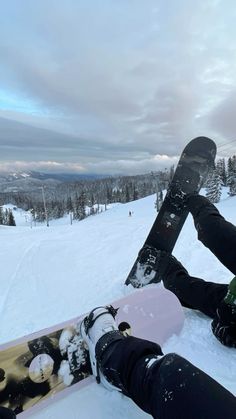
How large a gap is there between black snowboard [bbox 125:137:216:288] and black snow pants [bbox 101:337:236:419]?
2.58m

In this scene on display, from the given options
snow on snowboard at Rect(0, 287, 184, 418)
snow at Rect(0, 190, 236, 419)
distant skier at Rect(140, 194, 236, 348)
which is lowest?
snow at Rect(0, 190, 236, 419)

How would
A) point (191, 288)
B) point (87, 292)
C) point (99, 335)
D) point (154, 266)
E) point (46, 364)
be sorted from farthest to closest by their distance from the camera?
point (87, 292) → point (154, 266) → point (191, 288) → point (46, 364) → point (99, 335)

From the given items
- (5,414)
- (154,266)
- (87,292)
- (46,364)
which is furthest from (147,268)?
(5,414)

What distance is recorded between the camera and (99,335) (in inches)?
92.5

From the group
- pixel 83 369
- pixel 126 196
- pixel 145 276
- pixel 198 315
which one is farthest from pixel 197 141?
pixel 126 196

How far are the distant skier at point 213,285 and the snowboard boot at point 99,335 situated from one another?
3.48 feet

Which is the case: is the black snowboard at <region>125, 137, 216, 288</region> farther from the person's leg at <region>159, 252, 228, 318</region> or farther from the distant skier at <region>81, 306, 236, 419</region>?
the distant skier at <region>81, 306, 236, 419</region>

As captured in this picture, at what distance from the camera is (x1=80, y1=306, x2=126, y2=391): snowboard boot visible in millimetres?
2203

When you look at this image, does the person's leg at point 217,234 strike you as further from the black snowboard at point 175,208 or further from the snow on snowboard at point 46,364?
the black snowboard at point 175,208

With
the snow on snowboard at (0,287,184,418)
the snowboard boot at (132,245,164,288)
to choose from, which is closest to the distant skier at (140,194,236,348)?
the snowboard boot at (132,245,164,288)

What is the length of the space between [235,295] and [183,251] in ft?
17.2

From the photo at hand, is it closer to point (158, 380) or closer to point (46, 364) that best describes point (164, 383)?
point (158, 380)

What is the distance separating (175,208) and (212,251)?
2030mm

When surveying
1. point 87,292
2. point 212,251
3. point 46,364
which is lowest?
point 87,292
